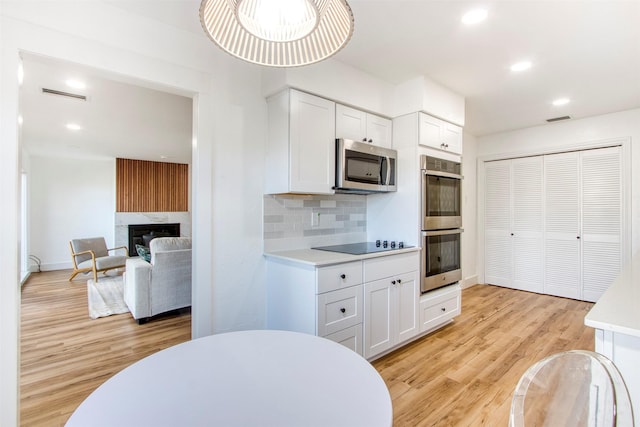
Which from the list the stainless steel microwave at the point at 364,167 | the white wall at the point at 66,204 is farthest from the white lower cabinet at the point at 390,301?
the white wall at the point at 66,204

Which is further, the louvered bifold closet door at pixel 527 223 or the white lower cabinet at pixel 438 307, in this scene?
the louvered bifold closet door at pixel 527 223

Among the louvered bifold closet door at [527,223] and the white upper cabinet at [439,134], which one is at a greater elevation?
the white upper cabinet at [439,134]

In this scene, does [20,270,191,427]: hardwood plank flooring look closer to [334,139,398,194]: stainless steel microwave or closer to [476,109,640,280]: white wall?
[334,139,398,194]: stainless steel microwave

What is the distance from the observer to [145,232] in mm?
6863

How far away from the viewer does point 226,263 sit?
7.35 ft

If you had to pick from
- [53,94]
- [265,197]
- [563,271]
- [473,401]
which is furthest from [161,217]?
[563,271]

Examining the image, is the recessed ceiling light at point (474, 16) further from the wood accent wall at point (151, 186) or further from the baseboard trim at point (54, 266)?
the baseboard trim at point (54, 266)

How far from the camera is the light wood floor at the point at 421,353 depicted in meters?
1.92

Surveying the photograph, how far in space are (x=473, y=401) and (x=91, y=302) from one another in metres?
4.56

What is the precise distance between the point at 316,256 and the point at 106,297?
3.67m

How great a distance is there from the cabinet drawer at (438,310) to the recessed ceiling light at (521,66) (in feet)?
7.15

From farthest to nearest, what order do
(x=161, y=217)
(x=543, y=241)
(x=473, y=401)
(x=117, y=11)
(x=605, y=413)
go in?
1. (x=161, y=217)
2. (x=543, y=241)
3. (x=473, y=401)
4. (x=117, y=11)
5. (x=605, y=413)

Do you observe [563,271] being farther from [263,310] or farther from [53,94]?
[53,94]

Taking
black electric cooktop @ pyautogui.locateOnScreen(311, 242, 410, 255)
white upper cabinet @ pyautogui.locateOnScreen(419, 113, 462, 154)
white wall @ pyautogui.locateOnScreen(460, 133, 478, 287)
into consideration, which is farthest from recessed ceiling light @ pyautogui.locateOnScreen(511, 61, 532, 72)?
white wall @ pyautogui.locateOnScreen(460, 133, 478, 287)
